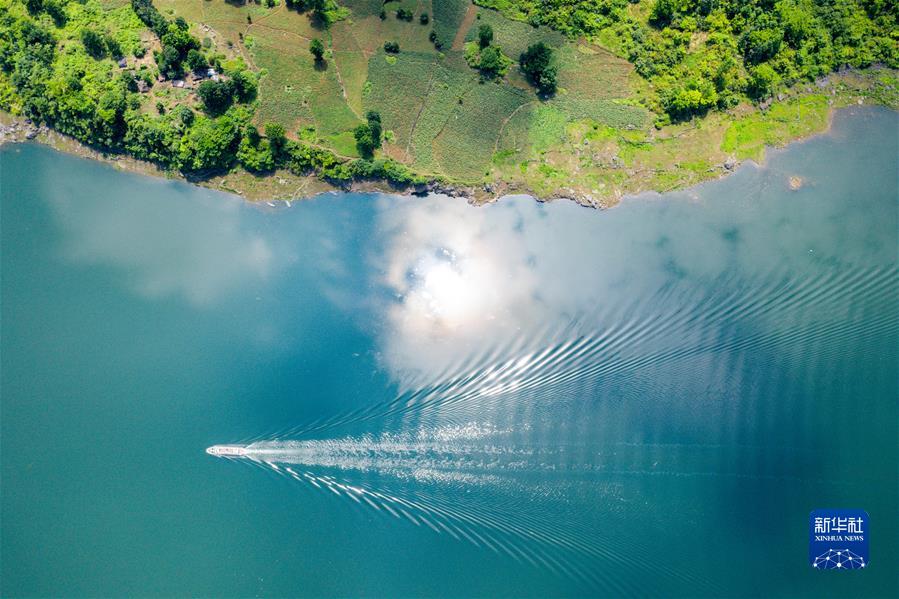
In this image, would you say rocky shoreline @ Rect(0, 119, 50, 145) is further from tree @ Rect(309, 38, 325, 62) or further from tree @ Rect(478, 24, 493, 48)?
tree @ Rect(478, 24, 493, 48)

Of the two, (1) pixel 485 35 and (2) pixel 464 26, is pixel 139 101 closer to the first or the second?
(2) pixel 464 26

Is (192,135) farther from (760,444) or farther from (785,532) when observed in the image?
(785,532)

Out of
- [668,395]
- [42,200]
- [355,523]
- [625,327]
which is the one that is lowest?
[355,523]

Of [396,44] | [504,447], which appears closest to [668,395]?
[504,447]

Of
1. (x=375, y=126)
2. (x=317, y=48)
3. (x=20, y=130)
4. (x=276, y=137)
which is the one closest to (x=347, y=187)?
(x=375, y=126)

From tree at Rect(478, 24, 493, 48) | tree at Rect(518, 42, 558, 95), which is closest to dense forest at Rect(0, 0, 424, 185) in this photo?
tree at Rect(478, 24, 493, 48)
